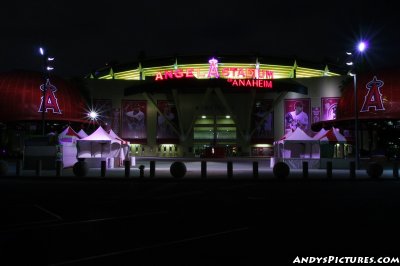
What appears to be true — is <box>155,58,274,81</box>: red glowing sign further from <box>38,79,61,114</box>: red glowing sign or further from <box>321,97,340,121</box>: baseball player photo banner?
<box>38,79,61,114</box>: red glowing sign

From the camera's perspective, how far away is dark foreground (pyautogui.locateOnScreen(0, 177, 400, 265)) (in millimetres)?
6867

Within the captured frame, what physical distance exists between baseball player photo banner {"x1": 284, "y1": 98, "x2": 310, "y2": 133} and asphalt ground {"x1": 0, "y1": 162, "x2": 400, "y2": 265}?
190ft

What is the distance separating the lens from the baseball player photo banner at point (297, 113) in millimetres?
72750

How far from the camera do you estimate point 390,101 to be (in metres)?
54.2

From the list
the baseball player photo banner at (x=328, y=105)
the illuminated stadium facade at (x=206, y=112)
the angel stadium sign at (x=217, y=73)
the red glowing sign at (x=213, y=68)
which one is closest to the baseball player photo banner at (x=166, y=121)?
the illuminated stadium facade at (x=206, y=112)

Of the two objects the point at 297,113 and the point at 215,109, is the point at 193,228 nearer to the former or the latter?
the point at 215,109

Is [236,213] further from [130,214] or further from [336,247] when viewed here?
[336,247]

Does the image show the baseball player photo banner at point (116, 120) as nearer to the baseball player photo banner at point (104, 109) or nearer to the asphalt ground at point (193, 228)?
the baseball player photo banner at point (104, 109)

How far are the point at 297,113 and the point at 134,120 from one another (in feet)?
90.1

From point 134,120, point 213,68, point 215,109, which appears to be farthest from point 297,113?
point 134,120

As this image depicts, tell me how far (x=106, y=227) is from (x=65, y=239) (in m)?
1.21

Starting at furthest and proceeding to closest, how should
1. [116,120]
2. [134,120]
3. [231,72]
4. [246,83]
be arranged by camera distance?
[231,72], [134,120], [116,120], [246,83]

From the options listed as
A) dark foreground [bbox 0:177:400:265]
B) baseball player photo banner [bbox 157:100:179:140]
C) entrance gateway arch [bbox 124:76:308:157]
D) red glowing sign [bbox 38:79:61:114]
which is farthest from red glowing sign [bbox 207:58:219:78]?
dark foreground [bbox 0:177:400:265]

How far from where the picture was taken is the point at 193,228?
29.7ft
